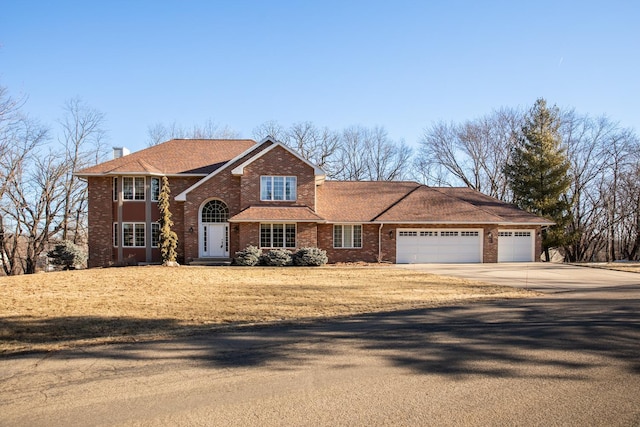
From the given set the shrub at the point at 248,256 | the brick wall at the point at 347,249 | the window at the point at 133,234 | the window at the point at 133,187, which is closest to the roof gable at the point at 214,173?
the window at the point at 133,187

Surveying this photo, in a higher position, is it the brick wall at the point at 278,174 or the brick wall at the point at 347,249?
the brick wall at the point at 278,174

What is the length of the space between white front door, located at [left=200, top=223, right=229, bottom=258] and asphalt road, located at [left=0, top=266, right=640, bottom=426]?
744 inches

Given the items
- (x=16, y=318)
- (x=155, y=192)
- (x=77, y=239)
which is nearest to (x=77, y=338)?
(x=16, y=318)

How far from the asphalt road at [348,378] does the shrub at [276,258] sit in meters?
15.9

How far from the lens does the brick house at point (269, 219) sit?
26.6 metres

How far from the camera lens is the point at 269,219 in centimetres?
2544

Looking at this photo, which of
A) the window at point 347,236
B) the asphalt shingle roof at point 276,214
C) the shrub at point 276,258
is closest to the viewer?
the shrub at point 276,258

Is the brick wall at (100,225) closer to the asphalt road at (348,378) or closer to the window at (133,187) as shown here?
the window at (133,187)

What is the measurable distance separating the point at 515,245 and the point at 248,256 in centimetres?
1638

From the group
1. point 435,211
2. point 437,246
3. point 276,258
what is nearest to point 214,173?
point 276,258

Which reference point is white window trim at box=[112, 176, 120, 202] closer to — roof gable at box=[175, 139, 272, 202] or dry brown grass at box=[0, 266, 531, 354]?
roof gable at box=[175, 139, 272, 202]

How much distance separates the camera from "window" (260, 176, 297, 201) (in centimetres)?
2686

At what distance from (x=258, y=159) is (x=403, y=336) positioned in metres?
19.9

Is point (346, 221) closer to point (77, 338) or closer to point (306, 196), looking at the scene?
point (306, 196)
